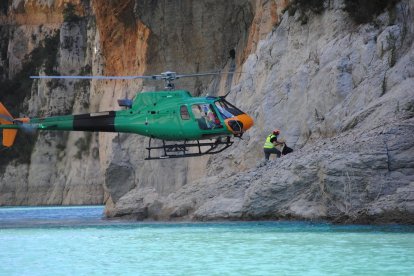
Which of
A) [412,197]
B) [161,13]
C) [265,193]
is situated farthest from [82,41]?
[412,197]

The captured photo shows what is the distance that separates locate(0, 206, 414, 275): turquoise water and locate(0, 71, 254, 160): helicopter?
3.17 meters

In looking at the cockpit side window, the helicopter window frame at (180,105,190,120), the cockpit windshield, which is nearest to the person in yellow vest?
the cockpit windshield

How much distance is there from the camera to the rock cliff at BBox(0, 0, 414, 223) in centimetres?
2781

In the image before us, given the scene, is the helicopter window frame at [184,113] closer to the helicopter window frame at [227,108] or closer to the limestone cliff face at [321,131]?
the helicopter window frame at [227,108]

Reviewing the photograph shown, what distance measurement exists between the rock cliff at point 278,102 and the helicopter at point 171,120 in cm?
188

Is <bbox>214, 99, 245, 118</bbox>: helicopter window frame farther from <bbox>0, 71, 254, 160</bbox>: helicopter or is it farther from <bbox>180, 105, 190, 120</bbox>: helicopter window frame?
<bbox>180, 105, 190, 120</bbox>: helicopter window frame

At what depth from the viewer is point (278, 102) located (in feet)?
122

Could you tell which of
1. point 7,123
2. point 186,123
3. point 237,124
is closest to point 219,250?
point 237,124

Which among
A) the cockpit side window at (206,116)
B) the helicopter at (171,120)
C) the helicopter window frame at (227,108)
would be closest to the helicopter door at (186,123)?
the helicopter at (171,120)

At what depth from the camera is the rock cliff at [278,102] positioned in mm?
27812

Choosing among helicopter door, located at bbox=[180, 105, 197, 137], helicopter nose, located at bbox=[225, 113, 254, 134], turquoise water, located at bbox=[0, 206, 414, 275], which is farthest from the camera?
helicopter door, located at bbox=[180, 105, 197, 137]

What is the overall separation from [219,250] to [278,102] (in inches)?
627

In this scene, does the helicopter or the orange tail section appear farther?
the orange tail section

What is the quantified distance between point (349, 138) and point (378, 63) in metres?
4.45
